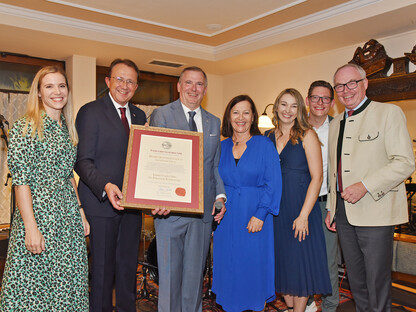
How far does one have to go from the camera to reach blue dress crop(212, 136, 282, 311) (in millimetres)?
2604

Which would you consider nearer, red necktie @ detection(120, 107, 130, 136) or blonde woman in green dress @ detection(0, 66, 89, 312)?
blonde woman in green dress @ detection(0, 66, 89, 312)

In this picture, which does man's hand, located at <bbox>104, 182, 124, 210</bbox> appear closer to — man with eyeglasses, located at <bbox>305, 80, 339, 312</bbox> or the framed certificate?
the framed certificate

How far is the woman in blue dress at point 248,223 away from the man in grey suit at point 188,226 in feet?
0.38

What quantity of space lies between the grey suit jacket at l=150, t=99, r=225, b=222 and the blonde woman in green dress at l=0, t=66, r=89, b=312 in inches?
22.9

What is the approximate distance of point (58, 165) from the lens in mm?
2240

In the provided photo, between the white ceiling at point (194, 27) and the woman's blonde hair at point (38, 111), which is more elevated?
the white ceiling at point (194, 27)

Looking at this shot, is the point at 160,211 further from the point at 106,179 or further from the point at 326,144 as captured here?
the point at 326,144

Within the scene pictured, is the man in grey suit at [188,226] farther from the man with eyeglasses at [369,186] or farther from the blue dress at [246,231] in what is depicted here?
the man with eyeglasses at [369,186]

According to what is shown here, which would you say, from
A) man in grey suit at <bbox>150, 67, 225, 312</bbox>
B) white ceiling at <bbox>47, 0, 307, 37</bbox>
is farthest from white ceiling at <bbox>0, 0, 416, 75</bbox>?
man in grey suit at <bbox>150, 67, 225, 312</bbox>

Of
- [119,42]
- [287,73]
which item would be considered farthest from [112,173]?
[287,73]

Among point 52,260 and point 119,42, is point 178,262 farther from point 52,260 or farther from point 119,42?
point 119,42

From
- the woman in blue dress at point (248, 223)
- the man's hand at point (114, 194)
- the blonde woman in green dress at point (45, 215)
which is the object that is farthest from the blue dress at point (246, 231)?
the blonde woman in green dress at point (45, 215)

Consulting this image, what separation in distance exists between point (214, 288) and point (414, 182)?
2.98 metres

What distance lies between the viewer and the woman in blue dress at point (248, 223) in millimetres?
2602
